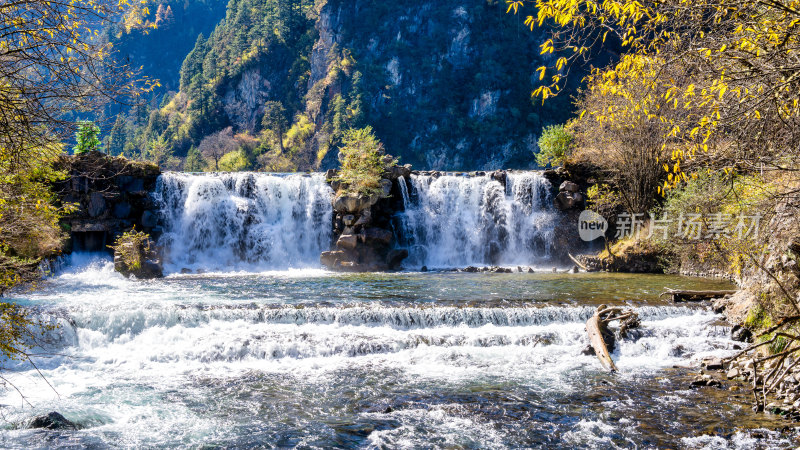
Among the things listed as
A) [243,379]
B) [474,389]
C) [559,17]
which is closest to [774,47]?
[559,17]

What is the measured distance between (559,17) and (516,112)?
201ft

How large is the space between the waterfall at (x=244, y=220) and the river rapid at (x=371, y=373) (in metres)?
7.30

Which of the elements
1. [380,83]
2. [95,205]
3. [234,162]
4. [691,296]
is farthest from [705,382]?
[380,83]

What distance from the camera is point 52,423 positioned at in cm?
635

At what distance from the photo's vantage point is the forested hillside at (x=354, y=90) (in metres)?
61.3

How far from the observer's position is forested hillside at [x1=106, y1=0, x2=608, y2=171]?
201 feet

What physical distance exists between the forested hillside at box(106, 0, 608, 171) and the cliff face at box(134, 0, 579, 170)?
0.14 meters

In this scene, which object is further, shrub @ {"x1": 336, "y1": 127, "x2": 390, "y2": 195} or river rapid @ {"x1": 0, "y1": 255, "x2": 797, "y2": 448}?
shrub @ {"x1": 336, "y1": 127, "x2": 390, "y2": 195}

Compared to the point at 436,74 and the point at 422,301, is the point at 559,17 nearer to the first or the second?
the point at 422,301

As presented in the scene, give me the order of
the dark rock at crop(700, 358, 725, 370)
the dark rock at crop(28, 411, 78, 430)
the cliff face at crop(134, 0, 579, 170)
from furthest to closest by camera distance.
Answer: the cliff face at crop(134, 0, 579, 170)
the dark rock at crop(700, 358, 725, 370)
the dark rock at crop(28, 411, 78, 430)

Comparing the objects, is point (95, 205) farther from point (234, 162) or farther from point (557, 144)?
point (234, 162)

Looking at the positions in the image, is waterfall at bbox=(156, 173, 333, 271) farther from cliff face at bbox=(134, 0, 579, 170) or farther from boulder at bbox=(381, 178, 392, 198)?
cliff face at bbox=(134, 0, 579, 170)

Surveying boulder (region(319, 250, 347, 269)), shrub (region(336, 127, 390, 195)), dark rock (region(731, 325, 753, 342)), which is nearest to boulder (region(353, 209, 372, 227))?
shrub (region(336, 127, 390, 195))

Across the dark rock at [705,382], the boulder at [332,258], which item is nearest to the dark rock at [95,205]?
the boulder at [332,258]
